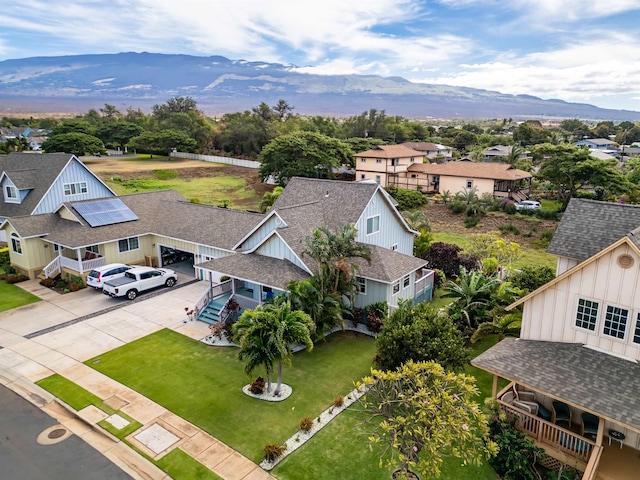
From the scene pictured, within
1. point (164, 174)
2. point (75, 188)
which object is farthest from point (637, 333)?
point (164, 174)

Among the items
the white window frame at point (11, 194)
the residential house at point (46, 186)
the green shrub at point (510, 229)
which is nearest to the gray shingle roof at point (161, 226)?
the residential house at point (46, 186)

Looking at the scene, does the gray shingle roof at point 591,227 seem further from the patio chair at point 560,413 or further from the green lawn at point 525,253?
the green lawn at point 525,253

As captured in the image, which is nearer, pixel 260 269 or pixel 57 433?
pixel 57 433

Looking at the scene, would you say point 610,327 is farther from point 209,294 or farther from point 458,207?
point 458,207

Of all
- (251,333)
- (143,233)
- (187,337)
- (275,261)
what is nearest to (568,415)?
(251,333)

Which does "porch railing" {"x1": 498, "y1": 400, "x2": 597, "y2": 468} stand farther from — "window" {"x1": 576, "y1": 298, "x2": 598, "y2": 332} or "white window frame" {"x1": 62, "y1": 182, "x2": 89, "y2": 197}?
"white window frame" {"x1": 62, "y1": 182, "x2": 89, "y2": 197}

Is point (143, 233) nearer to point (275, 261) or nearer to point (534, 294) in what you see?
point (275, 261)

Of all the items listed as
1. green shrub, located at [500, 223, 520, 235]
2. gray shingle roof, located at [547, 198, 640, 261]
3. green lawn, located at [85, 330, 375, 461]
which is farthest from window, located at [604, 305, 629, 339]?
green shrub, located at [500, 223, 520, 235]
